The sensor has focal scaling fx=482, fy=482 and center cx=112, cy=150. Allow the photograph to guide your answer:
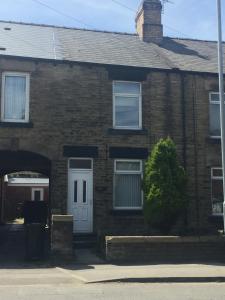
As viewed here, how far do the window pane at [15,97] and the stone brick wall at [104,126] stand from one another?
1.20 ft

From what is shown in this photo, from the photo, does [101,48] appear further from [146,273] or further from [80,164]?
[146,273]

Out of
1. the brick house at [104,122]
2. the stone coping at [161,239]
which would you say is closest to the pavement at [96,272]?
the stone coping at [161,239]

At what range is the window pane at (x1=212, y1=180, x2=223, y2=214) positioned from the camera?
722 inches

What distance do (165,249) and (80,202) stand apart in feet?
15.2

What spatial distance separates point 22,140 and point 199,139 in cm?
666

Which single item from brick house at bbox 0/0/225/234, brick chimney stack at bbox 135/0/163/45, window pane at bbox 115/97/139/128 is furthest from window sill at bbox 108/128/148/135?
brick chimney stack at bbox 135/0/163/45

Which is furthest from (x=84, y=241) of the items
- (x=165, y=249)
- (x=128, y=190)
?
(x=165, y=249)

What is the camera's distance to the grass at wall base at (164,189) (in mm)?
14859

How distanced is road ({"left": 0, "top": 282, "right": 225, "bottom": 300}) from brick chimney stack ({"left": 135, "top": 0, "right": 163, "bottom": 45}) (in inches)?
543

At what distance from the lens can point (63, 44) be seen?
19438mm

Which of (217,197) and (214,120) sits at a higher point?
(214,120)

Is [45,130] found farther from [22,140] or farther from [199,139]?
[199,139]

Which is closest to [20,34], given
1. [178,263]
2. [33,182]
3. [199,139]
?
[199,139]

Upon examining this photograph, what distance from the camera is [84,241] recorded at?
16.6 m
